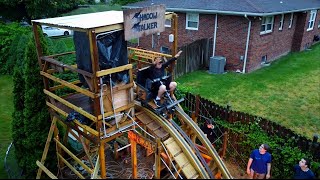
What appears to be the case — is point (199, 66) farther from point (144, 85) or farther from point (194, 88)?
point (144, 85)

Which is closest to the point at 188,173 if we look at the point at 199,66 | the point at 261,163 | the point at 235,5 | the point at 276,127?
the point at 261,163

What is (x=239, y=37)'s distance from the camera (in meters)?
17.3

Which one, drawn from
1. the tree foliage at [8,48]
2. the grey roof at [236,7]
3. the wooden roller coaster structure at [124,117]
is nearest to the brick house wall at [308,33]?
the grey roof at [236,7]

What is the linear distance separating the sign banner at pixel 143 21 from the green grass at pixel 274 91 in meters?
5.94

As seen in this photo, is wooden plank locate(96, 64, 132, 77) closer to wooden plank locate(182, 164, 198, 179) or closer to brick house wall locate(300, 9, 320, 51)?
wooden plank locate(182, 164, 198, 179)

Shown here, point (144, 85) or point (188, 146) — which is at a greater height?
point (144, 85)

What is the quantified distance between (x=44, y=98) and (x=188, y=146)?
443 centimetres

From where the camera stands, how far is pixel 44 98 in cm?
814

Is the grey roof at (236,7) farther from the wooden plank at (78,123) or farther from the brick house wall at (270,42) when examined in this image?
the wooden plank at (78,123)

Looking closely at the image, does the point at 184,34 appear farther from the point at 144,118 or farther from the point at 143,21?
the point at 143,21

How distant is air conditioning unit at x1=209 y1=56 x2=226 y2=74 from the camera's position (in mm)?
17219

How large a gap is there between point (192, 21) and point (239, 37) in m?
3.62

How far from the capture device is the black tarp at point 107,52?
6.28m

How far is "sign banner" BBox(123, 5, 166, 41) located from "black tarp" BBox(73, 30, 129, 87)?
1.31 feet
